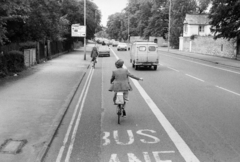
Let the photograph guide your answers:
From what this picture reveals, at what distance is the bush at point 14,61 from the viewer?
64.0 feet

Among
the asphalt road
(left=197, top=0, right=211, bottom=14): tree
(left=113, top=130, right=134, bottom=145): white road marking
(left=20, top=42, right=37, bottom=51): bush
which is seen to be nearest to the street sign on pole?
(left=20, top=42, right=37, bottom=51): bush

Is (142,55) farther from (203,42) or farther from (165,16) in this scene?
(165,16)

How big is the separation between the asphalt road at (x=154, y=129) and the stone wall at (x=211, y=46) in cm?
2877

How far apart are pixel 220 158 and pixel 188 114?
368 cm

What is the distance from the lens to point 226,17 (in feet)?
110

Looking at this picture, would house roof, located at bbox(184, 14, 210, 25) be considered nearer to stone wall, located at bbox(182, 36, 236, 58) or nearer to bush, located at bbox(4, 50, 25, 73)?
stone wall, located at bbox(182, 36, 236, 58)

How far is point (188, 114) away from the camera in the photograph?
9617 mm

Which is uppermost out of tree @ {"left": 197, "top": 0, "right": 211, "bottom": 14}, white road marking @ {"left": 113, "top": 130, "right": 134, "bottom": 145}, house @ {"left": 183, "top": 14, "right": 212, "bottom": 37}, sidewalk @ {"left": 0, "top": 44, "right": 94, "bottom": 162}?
tree @ {"left": 197, "top": 0, "right": 211, "bottom": 14}

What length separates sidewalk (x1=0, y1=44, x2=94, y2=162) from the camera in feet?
20.9

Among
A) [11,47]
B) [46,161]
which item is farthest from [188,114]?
[11,47]

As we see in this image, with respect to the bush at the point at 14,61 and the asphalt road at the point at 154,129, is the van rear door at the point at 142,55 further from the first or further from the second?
the asphalt road at the point at 154,129

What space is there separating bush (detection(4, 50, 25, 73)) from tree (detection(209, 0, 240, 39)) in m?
20.9

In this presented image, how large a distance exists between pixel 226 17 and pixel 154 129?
2854cm

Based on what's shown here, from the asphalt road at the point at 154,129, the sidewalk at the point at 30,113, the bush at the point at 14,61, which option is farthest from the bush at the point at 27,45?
the asphalt road at the point at 154,129
